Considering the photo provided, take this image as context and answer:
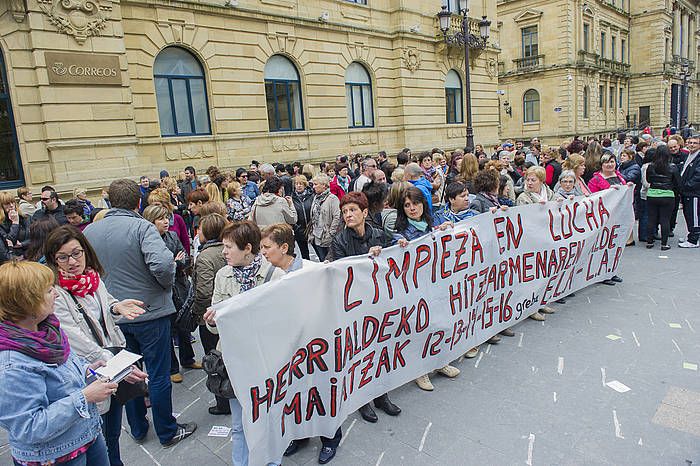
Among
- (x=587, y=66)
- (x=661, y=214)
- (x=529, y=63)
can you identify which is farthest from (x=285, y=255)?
(x=587, y=66)

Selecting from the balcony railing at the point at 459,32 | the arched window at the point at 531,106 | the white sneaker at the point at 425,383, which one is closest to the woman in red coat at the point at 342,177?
the white sneaker at the point at 425,383

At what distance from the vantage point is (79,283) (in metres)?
2.84

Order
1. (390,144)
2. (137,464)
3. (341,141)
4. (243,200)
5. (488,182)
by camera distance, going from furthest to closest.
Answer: (390,144) → (341,141) → (243,200) → (488,182) → (137,464)

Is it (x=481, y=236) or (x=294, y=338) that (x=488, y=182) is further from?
(x=294, y=338)

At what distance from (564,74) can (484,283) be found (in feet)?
134

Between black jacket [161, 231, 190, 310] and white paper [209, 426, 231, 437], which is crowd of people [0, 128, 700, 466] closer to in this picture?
black jacket [161, 231, 190, 310]

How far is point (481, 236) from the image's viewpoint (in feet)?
15.4

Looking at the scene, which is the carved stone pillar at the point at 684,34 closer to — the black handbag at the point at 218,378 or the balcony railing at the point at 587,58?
the balcony railing at the point at 587,58

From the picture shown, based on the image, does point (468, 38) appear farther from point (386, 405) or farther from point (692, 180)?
point (386, 405)

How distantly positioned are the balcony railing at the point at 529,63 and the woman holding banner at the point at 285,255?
142 feet

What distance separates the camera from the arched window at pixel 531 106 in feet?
138

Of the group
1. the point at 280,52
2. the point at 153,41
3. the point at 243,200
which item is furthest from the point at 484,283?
the point at 280,52

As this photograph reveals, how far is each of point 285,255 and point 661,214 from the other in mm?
8153

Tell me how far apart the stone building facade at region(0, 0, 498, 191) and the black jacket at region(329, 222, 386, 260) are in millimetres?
10523
